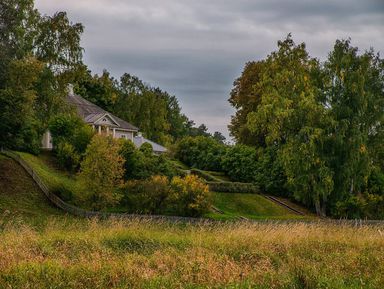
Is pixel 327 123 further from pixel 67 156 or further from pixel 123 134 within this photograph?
pixel 123 134

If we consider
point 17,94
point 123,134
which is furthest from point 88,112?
point 17,94

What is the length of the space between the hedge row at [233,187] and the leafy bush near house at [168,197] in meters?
10.4

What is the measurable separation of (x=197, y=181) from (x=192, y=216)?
7.11 ft

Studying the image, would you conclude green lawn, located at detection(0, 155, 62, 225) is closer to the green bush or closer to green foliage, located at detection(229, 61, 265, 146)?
the green bush

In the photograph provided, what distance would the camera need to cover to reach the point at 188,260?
10.9m

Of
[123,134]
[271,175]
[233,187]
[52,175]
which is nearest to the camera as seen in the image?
[52,175]

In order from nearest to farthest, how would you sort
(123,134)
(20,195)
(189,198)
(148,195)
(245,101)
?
(148,195) < (189,198) < (20,195) < (245,101) < (123,134)

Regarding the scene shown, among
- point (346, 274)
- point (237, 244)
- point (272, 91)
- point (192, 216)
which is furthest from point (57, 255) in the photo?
point (272, 91)

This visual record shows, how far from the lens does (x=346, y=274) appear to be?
1018 centimetres

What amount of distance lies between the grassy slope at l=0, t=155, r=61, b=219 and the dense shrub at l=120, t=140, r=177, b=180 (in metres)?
6.30

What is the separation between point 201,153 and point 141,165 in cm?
1873

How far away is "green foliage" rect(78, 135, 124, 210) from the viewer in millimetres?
29906

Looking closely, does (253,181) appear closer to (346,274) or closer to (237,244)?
(237,244)

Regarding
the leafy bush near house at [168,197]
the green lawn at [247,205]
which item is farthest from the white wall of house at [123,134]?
the leafy bush near house at [168,197]
